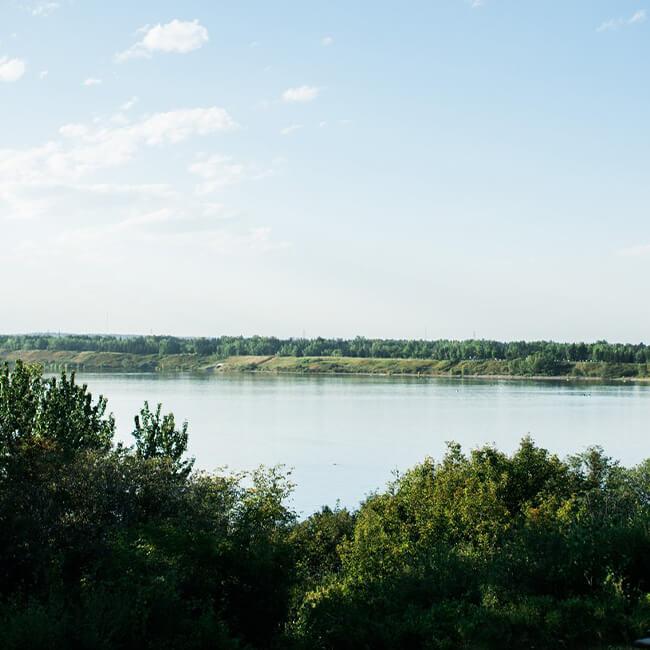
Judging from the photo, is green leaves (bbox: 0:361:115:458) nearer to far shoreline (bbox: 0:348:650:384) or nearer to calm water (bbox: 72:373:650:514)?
calm water (bbox: 72:373:650:514)

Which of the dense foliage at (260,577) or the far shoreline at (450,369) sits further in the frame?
the far shoreline at (450,369)

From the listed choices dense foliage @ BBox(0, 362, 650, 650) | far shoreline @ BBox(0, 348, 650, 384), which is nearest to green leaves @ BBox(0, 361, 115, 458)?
dense foliage @ BBox(0, 362, 650, 650)

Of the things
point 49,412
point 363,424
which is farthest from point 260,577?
point 363,424

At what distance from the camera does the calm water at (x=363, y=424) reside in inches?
2173

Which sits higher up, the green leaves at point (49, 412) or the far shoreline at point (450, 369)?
the green leaves at point (49, 412)

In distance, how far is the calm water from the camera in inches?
2173

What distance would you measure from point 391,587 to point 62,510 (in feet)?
27.9

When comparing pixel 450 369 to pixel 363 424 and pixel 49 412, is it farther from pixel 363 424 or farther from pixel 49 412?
pixel 49 412

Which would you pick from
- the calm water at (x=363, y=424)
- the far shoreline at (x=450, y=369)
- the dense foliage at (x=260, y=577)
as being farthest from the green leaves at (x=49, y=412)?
the far shoreline at (x=450, y=369)

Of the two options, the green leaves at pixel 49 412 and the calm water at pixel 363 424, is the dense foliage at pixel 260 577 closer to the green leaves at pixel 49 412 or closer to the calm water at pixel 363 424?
the green leaves at pixel 49 412

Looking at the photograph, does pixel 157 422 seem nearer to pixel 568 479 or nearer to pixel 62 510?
pixel 62 510

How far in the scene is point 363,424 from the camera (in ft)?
262

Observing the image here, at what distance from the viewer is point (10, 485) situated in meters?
16.0

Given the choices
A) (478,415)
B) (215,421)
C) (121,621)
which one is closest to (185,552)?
(121,621)
